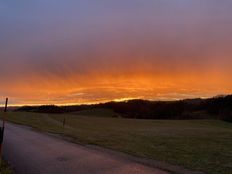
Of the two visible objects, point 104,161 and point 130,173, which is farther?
point 104,161

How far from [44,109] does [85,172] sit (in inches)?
4700

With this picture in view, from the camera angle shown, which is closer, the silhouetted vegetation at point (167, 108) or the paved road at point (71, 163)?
the paved road at point (71, 163)

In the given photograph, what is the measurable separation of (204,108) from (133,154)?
118721 millimetres

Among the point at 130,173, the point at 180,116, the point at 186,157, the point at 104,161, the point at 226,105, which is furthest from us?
the point at 226,105

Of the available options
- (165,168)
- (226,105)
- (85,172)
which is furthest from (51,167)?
(226,105)

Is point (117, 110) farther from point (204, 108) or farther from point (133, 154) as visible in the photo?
point (133, 154)

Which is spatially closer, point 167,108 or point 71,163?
point 71,163

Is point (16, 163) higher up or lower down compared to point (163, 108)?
lower down

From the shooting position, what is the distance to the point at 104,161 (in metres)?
A: 11.7

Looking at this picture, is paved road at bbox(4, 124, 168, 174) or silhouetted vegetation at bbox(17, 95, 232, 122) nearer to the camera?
paved road at bbox(4, 124, 168, 174)

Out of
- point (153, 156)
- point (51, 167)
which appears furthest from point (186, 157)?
point (51, 167)

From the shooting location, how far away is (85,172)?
32.1 ft

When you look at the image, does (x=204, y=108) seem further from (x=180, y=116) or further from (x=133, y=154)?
(x=133, y=154)

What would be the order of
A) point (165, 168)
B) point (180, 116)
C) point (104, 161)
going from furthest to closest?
1. point (180, 116)
2. point (104, 161)
3. point (165, 168)
